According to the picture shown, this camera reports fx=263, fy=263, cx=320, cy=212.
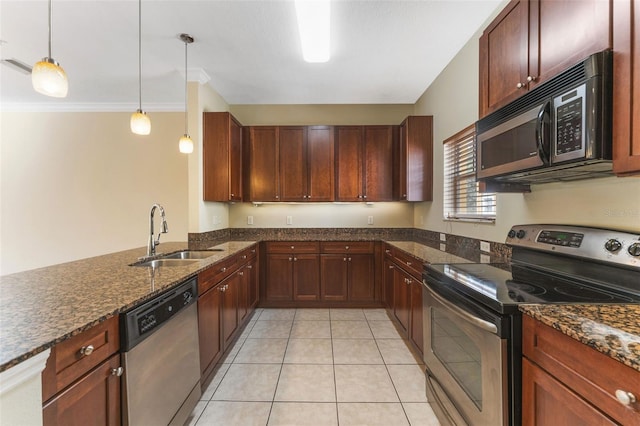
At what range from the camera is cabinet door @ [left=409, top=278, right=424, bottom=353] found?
2146mm

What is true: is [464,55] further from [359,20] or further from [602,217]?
[602,217]

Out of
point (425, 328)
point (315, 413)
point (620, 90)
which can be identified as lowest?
point (315, 413)

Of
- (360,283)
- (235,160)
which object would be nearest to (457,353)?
(360,283)

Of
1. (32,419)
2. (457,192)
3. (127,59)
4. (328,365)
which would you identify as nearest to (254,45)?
(127,59)

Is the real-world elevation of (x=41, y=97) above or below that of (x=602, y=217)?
above

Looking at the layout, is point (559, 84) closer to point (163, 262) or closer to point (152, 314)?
point (152, 314)

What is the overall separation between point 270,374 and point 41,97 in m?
4.78

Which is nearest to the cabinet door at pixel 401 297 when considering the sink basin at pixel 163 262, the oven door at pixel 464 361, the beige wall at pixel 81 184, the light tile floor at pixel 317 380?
the light tile floor at pixel 317 380

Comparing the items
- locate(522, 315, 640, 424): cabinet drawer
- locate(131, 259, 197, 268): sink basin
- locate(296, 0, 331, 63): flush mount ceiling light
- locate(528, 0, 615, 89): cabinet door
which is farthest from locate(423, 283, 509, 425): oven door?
locate(296, 0, 331, 63): flush mount ceiling light

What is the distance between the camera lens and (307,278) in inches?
135

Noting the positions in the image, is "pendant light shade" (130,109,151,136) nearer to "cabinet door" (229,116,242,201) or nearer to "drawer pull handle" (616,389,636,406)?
"cabinet door" (229,116,242,201)

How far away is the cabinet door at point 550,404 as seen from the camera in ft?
2.46

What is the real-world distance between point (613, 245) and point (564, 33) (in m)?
0.95

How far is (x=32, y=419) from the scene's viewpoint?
0.69 metres
